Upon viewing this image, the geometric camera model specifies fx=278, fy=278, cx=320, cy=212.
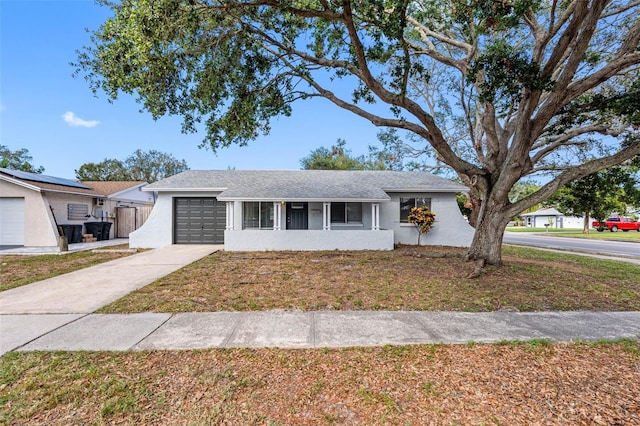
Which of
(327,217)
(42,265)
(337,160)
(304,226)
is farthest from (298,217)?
(337,160)

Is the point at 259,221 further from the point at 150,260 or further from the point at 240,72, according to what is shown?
the point at 240,72

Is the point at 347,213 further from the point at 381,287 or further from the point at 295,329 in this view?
the point at 295,329

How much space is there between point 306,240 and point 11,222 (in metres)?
13.9

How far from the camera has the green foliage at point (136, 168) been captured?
39.3m

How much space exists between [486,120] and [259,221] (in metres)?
10.3

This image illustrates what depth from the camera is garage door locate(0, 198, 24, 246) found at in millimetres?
12969

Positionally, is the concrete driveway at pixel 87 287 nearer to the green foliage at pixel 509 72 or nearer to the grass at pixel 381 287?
the grass at pixel 381 287

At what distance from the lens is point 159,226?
13.3 metres

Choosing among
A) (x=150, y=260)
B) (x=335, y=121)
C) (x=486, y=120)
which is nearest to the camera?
(x=486, y=120)

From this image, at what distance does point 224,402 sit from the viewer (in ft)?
8.20

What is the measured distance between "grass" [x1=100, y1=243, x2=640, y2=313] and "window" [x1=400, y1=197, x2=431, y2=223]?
190 inches

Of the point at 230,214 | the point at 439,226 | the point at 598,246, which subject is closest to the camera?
the point at 230,214

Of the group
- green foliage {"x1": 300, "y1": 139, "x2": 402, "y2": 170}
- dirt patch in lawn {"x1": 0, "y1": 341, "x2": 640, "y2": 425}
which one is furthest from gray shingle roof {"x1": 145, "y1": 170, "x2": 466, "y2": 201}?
green foliage {"x1": 300, "y1": 139, "x2": 402, "y2": 170}

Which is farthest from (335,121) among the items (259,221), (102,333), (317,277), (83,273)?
(102,333)
